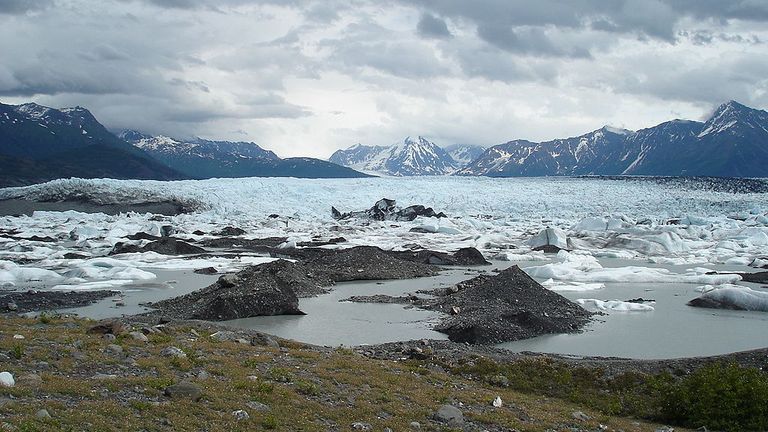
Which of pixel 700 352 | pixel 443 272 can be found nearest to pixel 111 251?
pixel 443 272

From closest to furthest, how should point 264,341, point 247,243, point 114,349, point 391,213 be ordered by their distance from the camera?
point 114,349
point 264,341
point 247,243
point 391,213

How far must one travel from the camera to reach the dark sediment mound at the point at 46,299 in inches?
714

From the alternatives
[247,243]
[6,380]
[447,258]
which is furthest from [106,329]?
[247,243]

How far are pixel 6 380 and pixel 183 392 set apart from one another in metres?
1.79

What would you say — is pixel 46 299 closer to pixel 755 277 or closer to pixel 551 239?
pixel 755 277

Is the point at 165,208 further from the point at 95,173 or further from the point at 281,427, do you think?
the point at 95,173

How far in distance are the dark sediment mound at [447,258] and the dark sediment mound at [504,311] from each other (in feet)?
35.7

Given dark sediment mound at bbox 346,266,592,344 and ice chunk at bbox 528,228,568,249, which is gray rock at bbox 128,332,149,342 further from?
ice chunk at bbox 528,228,568,249

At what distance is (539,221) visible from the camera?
61.0 metres

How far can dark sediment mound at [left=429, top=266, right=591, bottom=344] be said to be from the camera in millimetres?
16125

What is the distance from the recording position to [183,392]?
761 centimetres

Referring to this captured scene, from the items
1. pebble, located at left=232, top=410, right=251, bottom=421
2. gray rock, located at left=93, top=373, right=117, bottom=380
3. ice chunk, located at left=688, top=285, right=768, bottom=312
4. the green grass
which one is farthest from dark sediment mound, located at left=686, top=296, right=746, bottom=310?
gray rock, located at left=93, top=373, right=117, bottom=380

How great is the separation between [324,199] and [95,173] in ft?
371

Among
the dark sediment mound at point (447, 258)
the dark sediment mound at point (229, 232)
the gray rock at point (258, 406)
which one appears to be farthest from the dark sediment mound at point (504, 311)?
the dark sediment mound at point (229, 232)
